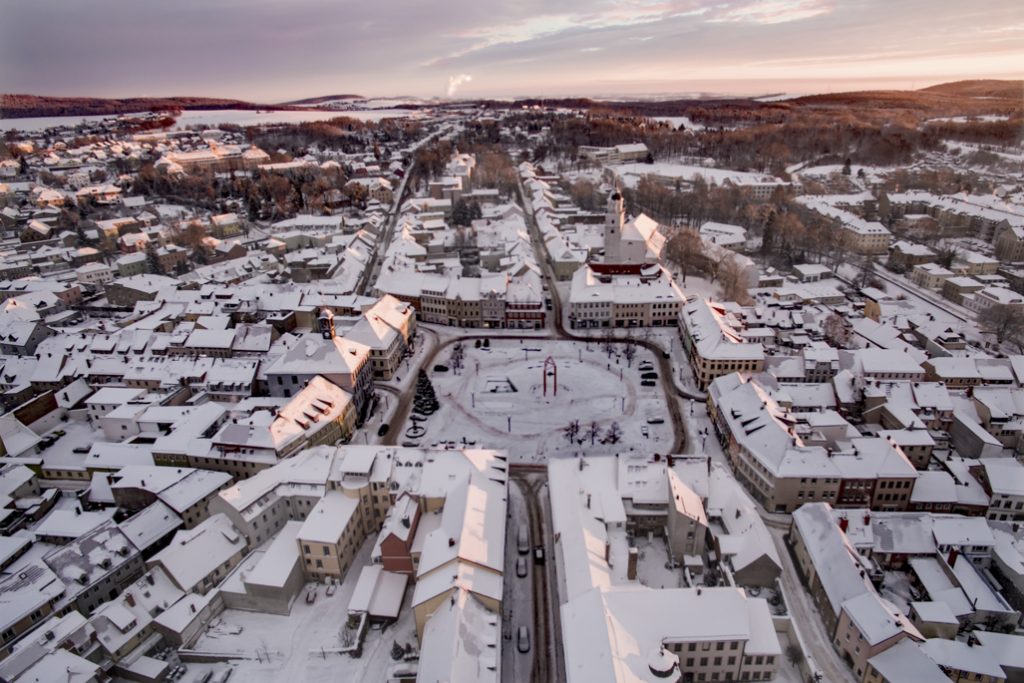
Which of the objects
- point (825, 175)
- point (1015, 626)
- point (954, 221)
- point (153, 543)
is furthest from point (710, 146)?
point (153, 543)

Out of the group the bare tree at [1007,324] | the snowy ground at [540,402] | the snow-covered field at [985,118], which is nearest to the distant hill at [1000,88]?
the bare tree at [1007,324]

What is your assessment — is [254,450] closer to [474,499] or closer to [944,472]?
[474,499]

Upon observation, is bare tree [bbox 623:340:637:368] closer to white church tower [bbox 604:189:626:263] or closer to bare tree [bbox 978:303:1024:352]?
white church tower [bbox 604:189:626:263]

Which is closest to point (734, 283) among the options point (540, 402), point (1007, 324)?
point (1007, 324)

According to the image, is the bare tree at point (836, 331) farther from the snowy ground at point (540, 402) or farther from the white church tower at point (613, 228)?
the white church tower at point (613, 228)

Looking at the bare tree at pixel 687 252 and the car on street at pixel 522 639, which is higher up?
the bare tree at pixel 687 252
